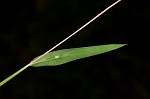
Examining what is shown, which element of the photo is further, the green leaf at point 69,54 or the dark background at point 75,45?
the dark background at point 75,45

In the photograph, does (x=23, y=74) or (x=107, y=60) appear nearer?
(x=23, y=74)

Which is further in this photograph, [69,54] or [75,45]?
[75,45]

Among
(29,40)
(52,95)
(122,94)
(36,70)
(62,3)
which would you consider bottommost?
(122,94)

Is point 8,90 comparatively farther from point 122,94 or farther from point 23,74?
point 122,94

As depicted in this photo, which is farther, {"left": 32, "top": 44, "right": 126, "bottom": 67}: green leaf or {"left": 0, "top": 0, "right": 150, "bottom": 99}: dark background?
{"left": 0, "top": 0, "right": 150, "bottom": 99}: dark background

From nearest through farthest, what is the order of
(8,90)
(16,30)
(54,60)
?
(54,60), (8,90), (16,30)

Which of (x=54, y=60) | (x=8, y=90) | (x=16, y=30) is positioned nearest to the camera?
(x=54, y=60)

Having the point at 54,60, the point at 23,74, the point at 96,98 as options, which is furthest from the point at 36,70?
the point at 54,60

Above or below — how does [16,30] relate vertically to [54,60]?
above
